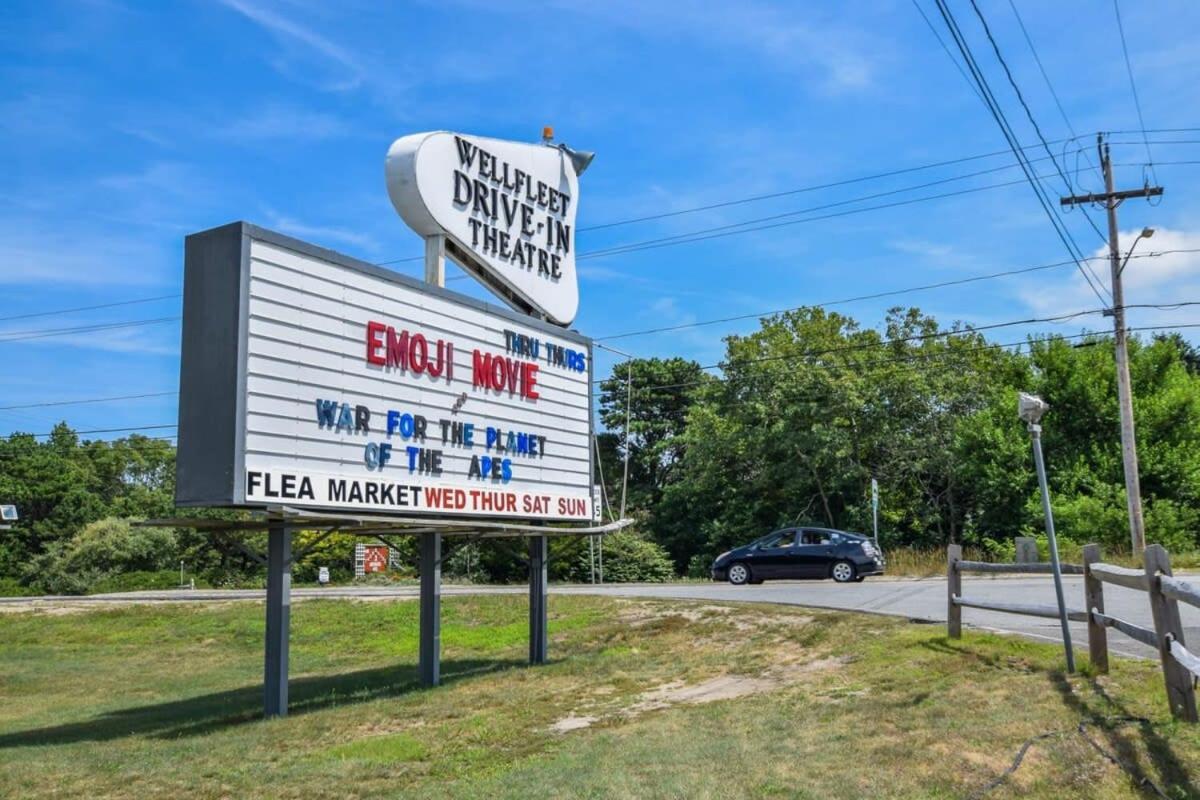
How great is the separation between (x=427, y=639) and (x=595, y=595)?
398 inches

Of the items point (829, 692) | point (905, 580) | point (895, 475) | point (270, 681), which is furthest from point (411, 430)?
point (895, 475)

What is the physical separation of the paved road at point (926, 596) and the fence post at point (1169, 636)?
3.72m

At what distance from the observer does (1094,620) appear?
412 inches

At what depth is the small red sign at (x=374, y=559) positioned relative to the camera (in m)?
44.8

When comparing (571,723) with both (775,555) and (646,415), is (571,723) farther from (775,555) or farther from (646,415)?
(646,415)

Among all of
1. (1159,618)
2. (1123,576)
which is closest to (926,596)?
(1123,576)

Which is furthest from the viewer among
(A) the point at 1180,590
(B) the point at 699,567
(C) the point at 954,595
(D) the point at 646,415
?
(D) the point at 646,415

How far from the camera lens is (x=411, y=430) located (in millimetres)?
13859

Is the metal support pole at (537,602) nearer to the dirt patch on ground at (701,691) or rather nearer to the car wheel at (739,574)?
the dirt patch on ground at (701,691)

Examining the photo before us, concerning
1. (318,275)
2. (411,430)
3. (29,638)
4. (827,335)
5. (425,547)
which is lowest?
(29,638)

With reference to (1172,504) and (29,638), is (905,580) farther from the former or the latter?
(29,638)

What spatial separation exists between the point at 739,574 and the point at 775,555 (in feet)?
3.82

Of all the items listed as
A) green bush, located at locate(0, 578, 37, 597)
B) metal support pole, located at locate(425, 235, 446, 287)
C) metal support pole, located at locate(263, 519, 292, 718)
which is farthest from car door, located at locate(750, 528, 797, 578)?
green bush, located at locate(0, 578, 37, 597)

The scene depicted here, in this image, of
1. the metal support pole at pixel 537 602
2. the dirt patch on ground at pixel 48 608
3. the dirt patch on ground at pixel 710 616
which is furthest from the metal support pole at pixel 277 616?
the dirt patch on ground at pixel 48 608
